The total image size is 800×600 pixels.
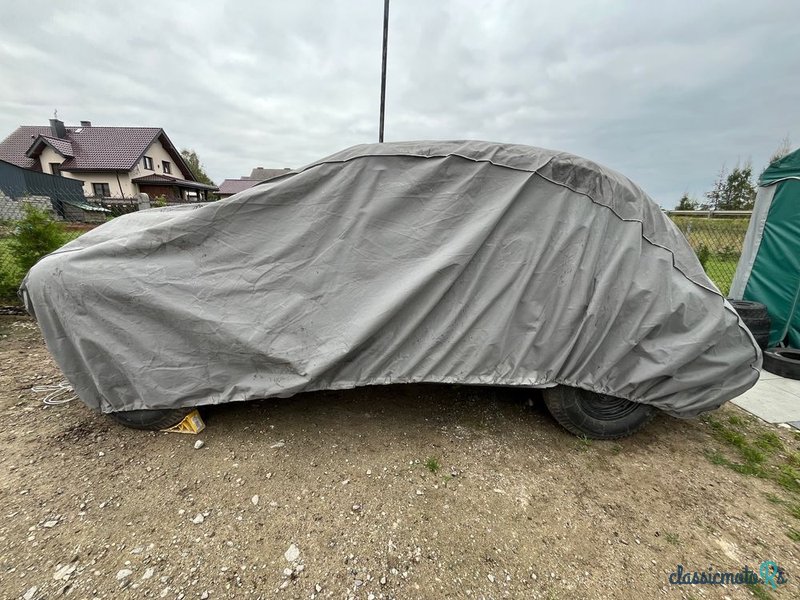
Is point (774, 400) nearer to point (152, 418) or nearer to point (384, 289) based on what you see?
point (384, 289)

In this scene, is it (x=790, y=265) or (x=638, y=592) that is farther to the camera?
(x=790, y=265)

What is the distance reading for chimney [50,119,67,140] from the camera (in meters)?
28.2

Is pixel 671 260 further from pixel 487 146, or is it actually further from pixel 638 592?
pixel 638 592

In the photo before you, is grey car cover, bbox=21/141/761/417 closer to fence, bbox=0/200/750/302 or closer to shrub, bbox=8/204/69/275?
shrub, bbox=8/204/69/275

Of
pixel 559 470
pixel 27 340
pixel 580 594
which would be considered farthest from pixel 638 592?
pixel 27 340

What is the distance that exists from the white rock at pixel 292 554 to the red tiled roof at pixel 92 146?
112ft

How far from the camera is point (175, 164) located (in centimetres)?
3419

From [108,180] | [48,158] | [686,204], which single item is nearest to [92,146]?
[48,158]

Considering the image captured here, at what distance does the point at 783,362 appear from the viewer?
3527 mm

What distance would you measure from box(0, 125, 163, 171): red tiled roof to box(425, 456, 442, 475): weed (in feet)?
112

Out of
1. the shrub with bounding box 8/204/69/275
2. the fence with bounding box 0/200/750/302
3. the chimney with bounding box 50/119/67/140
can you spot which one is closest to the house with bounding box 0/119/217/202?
the chimney with bounding box 50/119/67/140

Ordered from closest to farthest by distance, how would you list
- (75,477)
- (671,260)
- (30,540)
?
(30,540)
(75,477)
(671,260)

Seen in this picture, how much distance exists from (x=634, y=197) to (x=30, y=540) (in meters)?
3.75

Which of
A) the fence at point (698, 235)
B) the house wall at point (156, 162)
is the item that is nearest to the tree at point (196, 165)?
the house wall at point (156, 162)
